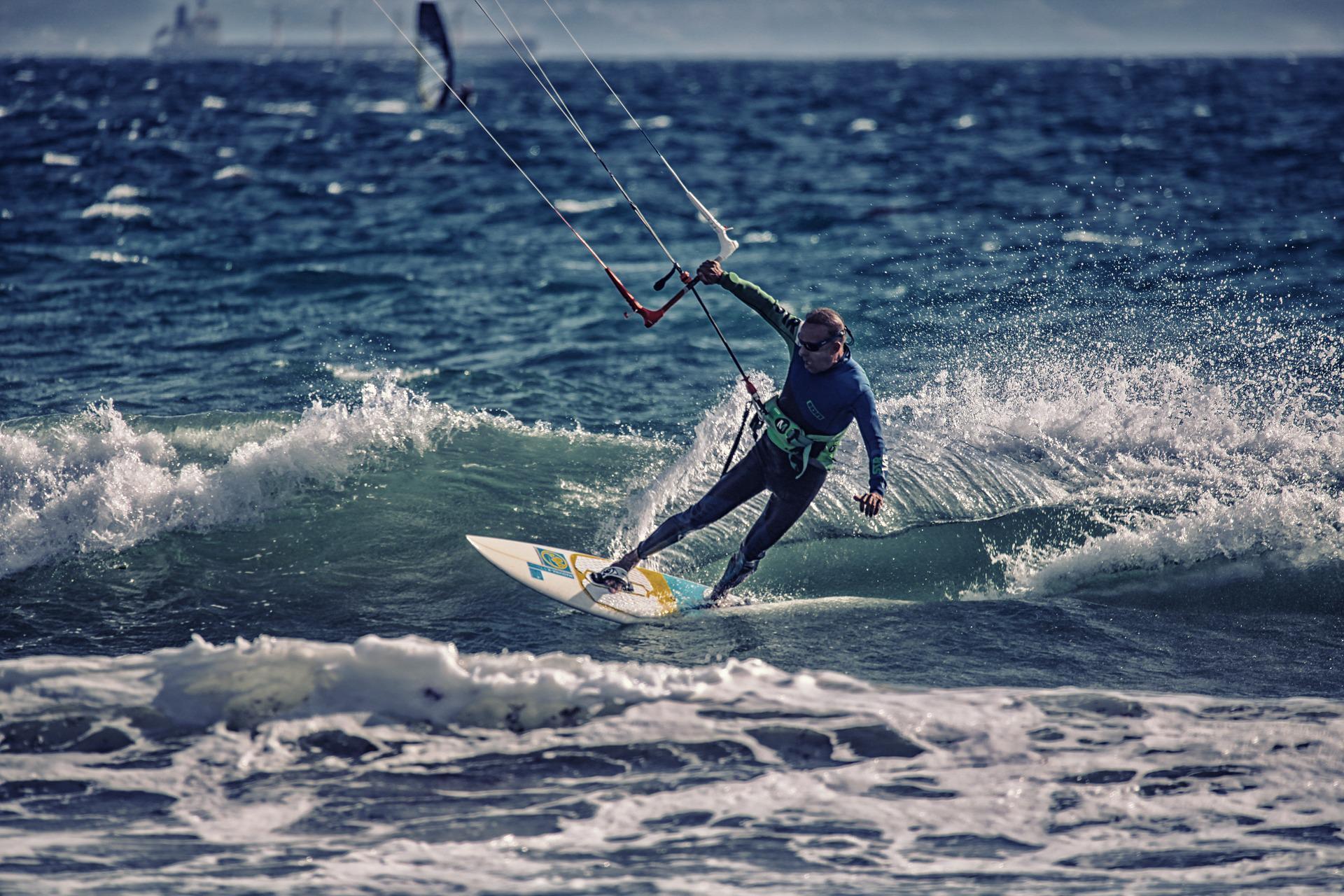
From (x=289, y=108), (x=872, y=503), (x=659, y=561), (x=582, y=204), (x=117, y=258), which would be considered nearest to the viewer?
(x=872, y=503)

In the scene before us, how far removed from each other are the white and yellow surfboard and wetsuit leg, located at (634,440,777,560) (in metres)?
0.34

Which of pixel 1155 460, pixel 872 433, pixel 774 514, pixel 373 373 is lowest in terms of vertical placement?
pixel 373 373

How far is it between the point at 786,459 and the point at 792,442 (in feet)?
0.57

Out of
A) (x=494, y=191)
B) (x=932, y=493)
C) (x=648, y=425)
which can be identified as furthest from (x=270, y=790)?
(x=494, y=191)

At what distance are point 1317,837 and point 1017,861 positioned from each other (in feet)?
5.08

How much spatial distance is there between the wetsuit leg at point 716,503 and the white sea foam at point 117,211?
18.5m

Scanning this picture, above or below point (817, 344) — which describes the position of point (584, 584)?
below

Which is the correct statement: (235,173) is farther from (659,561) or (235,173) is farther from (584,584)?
(584,584)

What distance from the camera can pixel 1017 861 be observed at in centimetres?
508

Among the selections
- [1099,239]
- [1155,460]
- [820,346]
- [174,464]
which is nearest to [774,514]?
[820,346]

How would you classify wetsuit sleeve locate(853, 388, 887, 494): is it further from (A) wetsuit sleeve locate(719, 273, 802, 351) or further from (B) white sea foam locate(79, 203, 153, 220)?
(B) white sea foam locate(79, 203, 153, 220)

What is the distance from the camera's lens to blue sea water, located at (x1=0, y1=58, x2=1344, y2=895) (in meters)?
5.23

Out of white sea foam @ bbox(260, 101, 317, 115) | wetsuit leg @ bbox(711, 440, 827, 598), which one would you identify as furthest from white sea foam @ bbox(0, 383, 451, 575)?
white sea foam @ bbox(260, 101, 317, 115)

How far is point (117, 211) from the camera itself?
22906mm
